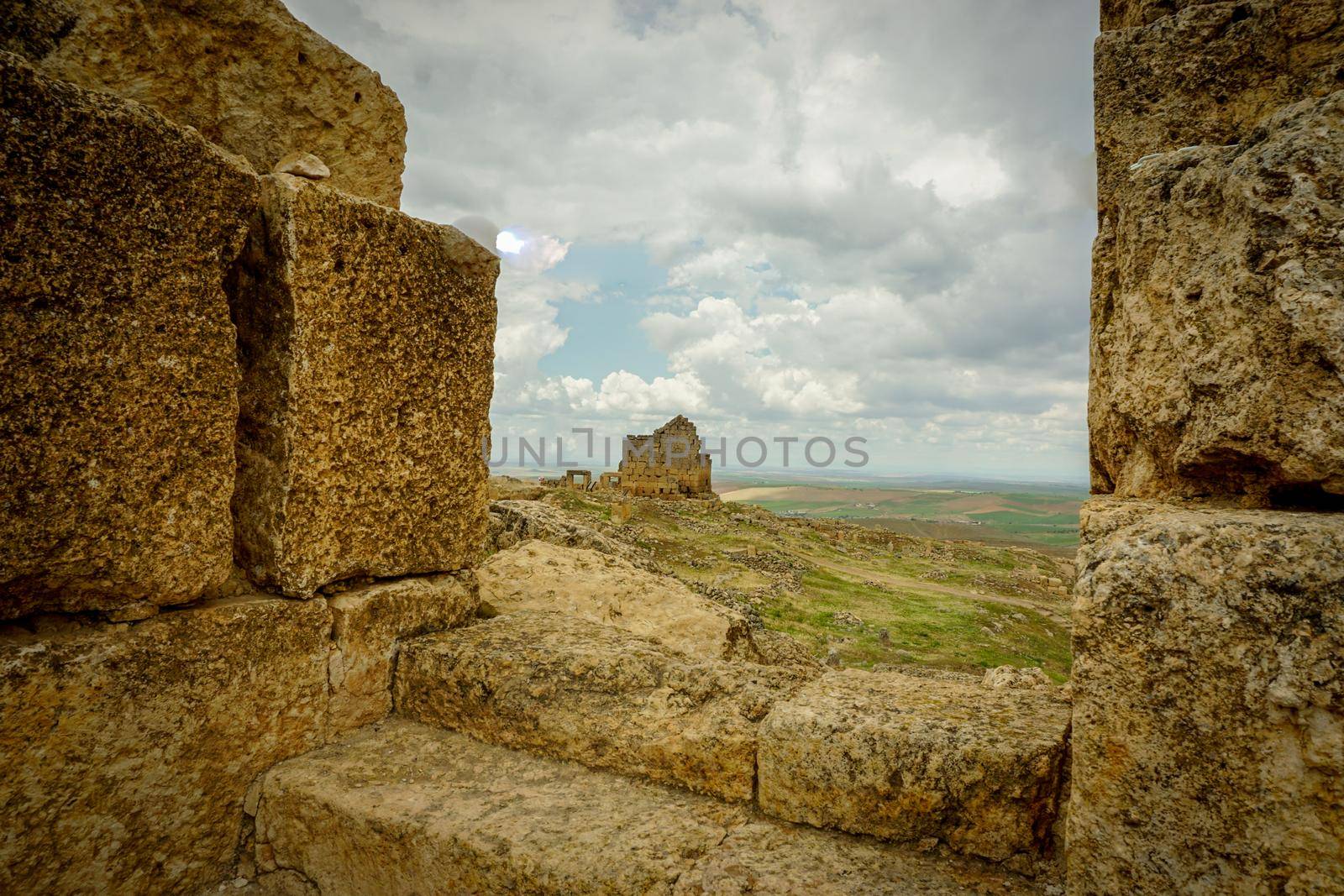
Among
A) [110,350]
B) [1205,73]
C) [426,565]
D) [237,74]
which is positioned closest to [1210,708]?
[1205,73]

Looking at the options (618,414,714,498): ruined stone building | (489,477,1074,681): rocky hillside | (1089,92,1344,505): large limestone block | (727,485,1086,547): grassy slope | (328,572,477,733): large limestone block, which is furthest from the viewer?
(727,485,1086,547): grassy slope

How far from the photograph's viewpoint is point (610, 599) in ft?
13.9

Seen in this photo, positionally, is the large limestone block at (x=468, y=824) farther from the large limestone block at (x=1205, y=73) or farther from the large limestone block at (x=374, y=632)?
the large limestone block at (x=1205, y=73)

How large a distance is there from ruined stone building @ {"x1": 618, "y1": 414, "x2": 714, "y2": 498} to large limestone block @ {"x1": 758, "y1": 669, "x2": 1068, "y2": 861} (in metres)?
34.6

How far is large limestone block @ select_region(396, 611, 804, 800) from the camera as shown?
93.5 inches

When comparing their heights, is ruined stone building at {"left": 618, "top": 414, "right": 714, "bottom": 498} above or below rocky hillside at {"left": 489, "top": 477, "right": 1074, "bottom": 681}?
above

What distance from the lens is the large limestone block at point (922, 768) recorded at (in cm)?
195

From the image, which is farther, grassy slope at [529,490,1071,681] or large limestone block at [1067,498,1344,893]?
grassy slope at [529,490,1071,681]

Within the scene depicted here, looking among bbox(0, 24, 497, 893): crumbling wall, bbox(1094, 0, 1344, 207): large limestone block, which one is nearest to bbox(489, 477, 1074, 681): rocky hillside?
bbox(0, 24, 497, 893): crumbling wall

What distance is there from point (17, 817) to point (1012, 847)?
113 inches

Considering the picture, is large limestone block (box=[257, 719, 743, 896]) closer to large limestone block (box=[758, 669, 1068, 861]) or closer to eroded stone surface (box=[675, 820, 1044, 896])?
eroded stone surface (box=[675, 820, 1044, 896])

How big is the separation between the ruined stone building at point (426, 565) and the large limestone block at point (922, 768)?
1 cm

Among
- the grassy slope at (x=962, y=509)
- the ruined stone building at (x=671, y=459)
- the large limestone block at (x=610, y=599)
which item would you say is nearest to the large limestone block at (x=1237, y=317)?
the large limestone block at (x=610, y=599)

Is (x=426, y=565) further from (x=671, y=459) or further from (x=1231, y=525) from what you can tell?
(x=671, y=459)
